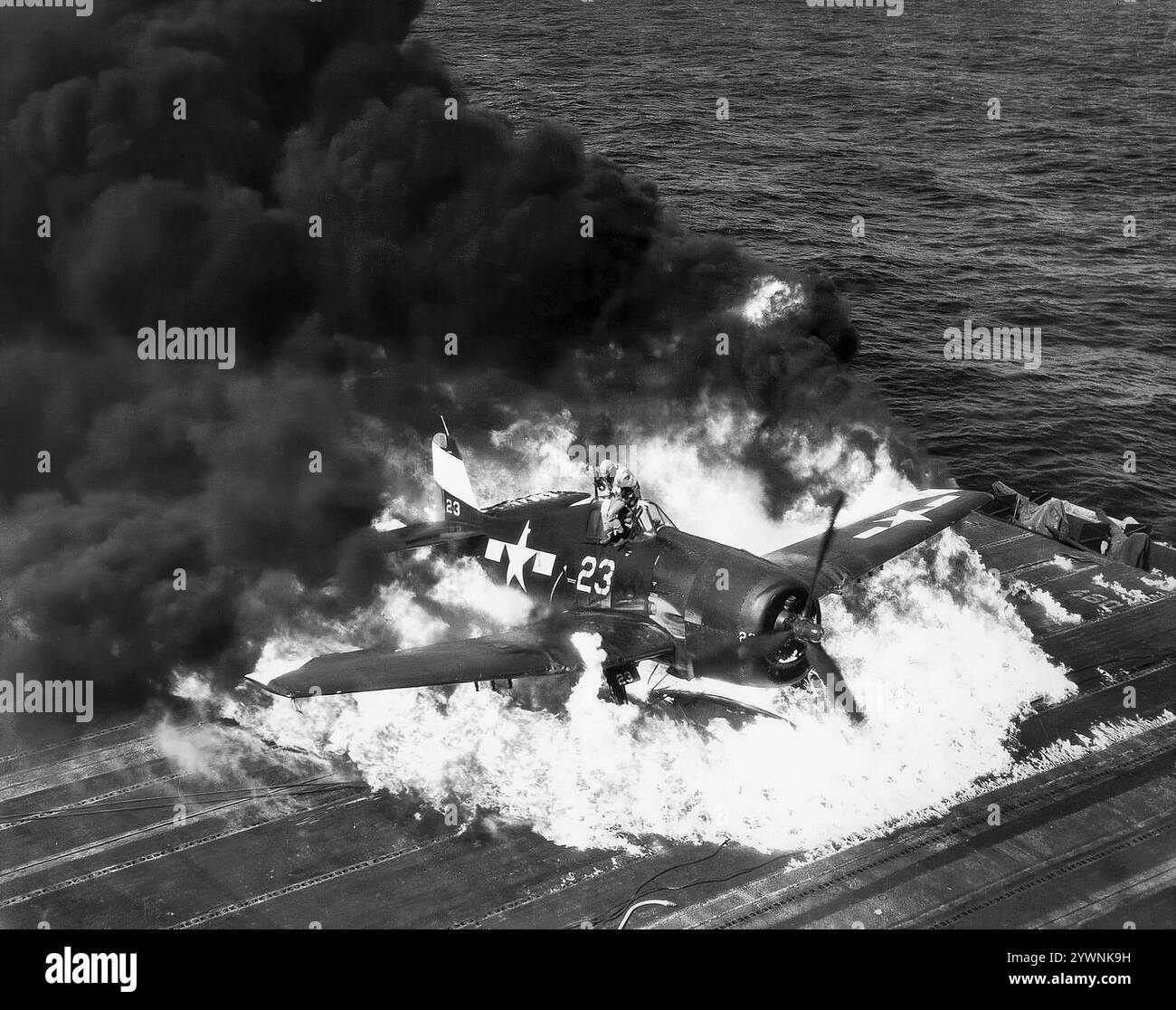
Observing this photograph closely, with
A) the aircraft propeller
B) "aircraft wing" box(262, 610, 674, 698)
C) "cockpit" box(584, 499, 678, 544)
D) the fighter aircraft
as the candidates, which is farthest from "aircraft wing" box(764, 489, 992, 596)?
"aircraft wing" box(262, 610, 674, 698)

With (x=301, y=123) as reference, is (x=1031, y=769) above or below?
below

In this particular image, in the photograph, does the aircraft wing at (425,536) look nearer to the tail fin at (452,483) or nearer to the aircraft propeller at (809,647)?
the tail fin at (452,483)

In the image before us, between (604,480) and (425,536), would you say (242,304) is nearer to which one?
(425,536)

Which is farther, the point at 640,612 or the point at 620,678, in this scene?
the point at 640,612

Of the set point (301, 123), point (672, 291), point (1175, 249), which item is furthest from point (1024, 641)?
point (1175, 249)

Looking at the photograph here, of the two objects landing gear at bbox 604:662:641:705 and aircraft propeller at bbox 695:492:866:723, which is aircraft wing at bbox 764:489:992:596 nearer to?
aircraft propeller at bbox 695:492:866:723

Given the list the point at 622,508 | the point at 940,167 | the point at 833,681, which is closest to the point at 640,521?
the point at 622,508

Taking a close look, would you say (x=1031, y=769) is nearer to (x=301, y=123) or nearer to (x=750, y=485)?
(x=750, y=485)
